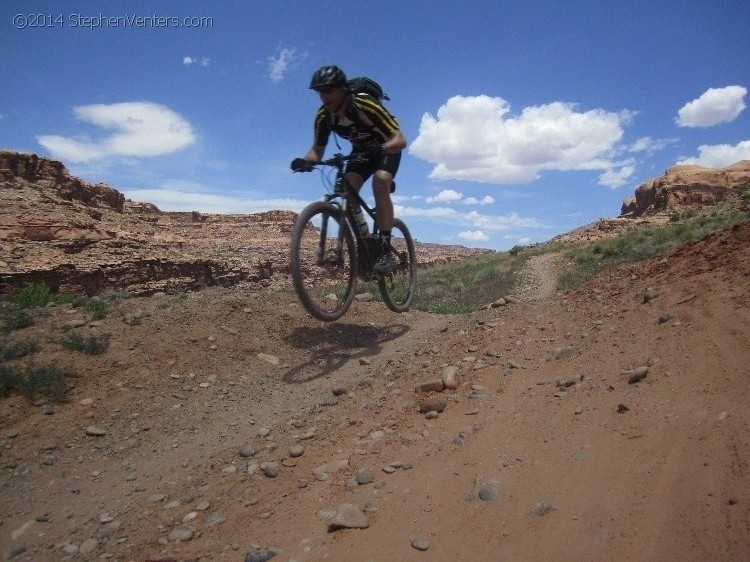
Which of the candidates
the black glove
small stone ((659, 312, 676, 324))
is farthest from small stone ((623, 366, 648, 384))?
the black glove

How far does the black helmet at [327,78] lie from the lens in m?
4.98

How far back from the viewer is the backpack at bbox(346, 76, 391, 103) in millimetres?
5399

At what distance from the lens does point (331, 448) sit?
329 centimetres

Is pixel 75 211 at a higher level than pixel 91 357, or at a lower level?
A: higher

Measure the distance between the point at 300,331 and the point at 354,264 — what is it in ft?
4.22

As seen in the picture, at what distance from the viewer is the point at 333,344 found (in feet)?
20.0

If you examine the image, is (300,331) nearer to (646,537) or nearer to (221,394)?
(221,394)

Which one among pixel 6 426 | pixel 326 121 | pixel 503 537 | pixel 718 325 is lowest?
pixel 6 426

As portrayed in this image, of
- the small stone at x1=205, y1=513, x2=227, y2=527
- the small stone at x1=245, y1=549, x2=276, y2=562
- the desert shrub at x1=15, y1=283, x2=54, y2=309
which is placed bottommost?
the small stone at x1=205, y1=513, x2=227, y2=527

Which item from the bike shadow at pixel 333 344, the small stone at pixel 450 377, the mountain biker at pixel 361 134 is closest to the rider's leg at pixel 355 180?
the mountain biker at pixel 361 134

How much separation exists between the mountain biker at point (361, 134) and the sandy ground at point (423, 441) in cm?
210

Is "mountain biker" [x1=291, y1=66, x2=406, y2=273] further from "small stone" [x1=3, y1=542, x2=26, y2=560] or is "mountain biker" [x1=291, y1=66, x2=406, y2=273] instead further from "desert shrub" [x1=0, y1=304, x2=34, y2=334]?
"small stone" [x1=3, y1=542, x2=26, y2=560]

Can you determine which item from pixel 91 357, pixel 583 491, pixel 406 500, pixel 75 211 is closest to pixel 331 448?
pixel 406 500

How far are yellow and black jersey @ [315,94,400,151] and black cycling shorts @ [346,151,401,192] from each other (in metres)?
0.21
